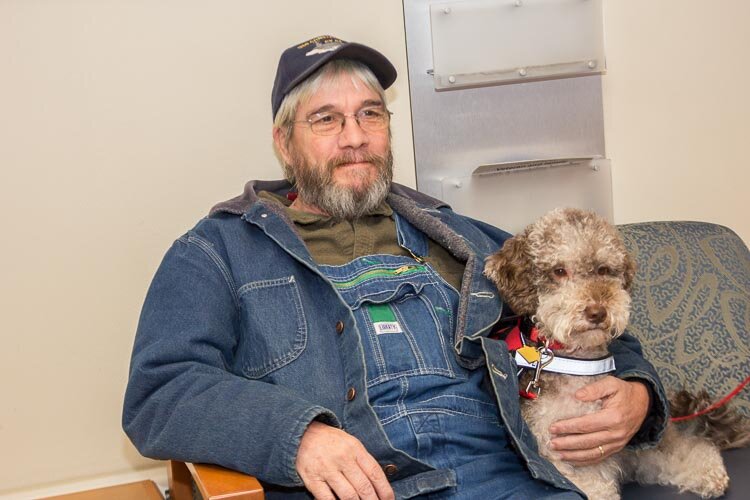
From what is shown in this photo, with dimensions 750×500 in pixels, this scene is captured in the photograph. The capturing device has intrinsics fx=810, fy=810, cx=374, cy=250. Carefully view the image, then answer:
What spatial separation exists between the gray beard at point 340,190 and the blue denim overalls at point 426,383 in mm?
211

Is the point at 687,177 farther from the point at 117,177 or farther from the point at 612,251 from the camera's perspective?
the point at 117,177

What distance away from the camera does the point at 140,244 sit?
2658 mm

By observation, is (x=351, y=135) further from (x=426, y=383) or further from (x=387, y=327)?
(x=426, y=383)

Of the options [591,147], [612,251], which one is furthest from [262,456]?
[591,147]

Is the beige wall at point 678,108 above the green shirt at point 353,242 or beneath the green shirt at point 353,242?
above

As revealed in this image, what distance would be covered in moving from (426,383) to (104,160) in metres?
1.30

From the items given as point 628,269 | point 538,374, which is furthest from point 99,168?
point 628,269

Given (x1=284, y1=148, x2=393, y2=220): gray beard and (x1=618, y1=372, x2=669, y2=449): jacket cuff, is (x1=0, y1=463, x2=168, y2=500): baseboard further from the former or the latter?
(x1=618, y1=372, x2=669, y2=449): jacket cuff

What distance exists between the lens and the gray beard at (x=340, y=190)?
2400mm

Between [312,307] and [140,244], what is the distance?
839mm

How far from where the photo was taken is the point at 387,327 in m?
2.10

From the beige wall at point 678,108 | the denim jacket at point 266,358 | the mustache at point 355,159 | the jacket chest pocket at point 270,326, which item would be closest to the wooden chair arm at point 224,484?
the denim jacket at point 266,358

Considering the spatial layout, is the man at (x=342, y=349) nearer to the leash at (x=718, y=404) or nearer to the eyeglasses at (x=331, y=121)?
the eyeglasses at (x=331, y=121)

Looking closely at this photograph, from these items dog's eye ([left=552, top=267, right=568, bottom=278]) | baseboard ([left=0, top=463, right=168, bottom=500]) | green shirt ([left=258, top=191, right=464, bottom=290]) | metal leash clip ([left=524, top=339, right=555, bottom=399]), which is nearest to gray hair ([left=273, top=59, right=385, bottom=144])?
green shirt ([left=258, top=191, right=464, bottom=290])
